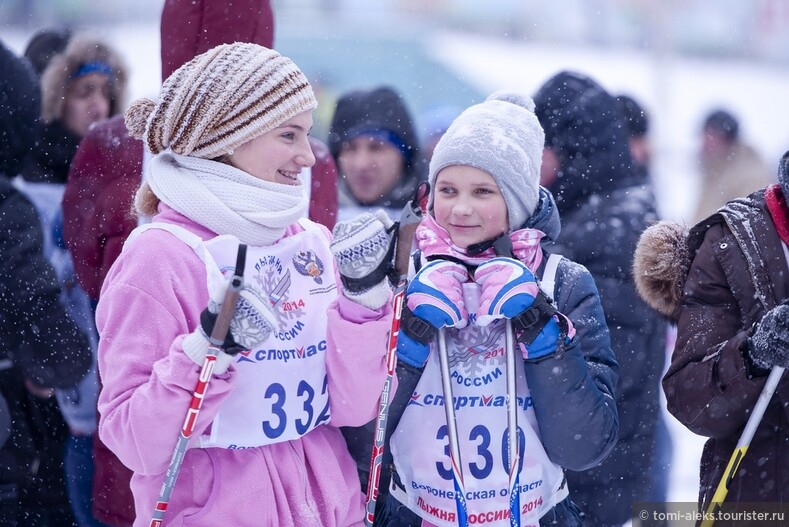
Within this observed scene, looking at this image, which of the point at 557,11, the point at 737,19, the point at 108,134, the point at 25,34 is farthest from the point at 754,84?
the point at 108,134

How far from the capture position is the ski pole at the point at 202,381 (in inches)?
84.7

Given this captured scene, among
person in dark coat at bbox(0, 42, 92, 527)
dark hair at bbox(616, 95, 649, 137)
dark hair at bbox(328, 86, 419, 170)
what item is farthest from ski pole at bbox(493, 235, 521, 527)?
dark hair at bbox(616, 95, 649, 137)

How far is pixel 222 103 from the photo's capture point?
96.9 inches

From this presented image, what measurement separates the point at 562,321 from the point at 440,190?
1.81ft

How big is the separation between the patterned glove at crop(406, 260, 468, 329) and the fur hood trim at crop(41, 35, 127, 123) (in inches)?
112

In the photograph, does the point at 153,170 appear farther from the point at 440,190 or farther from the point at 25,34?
the point at 25,34

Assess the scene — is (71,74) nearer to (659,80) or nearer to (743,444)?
(743,444)

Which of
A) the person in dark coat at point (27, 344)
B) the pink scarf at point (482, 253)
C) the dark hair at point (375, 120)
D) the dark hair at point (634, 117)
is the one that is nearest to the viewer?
the pink scarf at point (482, 253)

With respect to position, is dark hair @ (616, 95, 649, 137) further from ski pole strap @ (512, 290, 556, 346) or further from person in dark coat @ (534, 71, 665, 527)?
ski pole strap @ (512, 290, 556, 346)

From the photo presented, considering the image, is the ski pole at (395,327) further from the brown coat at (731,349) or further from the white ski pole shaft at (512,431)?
the brown coat at (731,349)

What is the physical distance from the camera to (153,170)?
98.0 inches

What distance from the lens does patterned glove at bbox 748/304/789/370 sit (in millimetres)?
2430

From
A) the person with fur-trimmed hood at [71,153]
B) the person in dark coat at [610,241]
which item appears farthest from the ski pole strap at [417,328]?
the person with fur-trimmed hood at [71,153]

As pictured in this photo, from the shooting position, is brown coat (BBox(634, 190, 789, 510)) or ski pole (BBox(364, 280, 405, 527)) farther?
brown coat (BBox(634, 190, 789, 510))
